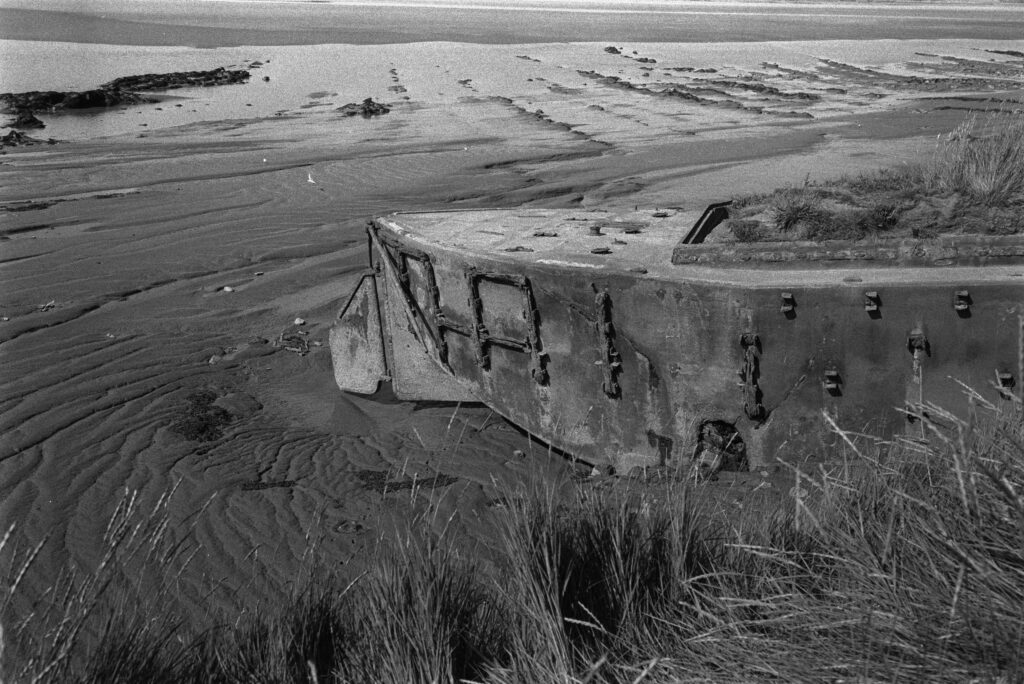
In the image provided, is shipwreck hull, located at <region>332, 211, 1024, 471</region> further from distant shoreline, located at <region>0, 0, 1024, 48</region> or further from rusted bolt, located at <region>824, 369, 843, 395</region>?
distant shoreline, located at <region>0, 0, 1024, 48</region>

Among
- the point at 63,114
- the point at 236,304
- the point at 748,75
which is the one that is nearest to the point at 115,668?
the point at 236,304

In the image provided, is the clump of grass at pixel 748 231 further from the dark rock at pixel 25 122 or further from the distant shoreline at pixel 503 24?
the distant shoreline at pixel 503 24

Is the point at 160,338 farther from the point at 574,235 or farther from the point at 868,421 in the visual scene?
the point at 868,421

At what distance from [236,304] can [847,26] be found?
44606 millimetres

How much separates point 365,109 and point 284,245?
930 cm

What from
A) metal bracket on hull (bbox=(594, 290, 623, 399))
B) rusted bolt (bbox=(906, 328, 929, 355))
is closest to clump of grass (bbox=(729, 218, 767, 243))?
metal bracket on hull (bbox=(594, 290, 623, 399))

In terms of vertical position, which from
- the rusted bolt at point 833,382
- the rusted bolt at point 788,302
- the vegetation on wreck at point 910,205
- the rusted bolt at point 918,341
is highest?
the rusted bolt at point 788,302

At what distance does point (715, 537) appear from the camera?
10.8ft

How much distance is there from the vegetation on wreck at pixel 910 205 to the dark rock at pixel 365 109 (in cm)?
1307

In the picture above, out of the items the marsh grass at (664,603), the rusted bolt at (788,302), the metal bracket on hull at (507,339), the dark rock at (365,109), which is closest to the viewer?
the marsh grass at (664,603)

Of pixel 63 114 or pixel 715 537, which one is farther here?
pixel 63 114

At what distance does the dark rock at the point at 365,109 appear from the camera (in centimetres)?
1953

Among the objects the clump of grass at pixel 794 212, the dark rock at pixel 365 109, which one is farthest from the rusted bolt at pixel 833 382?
the dark rock at pixel 365 109

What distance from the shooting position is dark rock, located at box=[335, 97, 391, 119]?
19.5m
